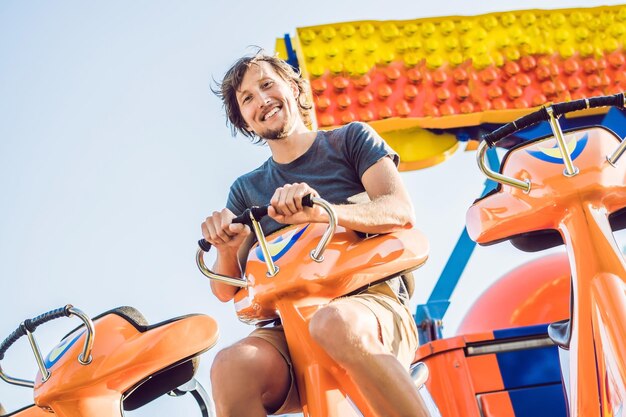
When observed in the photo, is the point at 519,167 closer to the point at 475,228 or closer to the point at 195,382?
the point at 475,228

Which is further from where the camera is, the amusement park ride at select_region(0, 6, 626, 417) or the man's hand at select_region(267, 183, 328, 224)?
the amusement park ride at select_region(0, 6, 626, 417)

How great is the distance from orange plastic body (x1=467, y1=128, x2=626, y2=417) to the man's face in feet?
1.74

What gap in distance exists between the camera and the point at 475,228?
2.14 m

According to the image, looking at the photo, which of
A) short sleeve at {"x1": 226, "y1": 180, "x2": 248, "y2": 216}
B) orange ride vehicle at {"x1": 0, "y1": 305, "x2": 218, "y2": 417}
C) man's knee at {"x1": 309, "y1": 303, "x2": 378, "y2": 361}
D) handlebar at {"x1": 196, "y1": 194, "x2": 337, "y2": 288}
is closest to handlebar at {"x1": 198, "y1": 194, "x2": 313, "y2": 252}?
handlebar at {"x1": 196, "y1": 194, "x2": 337, "y2": 288}

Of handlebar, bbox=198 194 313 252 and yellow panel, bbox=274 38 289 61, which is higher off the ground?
yellow panel, bbox=274 38 289 61

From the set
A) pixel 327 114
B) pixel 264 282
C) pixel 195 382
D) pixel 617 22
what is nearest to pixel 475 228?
pixel 264 282

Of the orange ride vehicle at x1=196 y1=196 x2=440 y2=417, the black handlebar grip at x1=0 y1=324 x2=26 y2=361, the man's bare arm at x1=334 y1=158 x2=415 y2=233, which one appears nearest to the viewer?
the orange ride vehicle at x1=196 y1=196 x2=440 y2=417

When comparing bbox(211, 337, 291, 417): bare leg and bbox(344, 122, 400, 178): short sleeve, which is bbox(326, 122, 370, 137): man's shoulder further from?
bbox(211, 337, 291, 417): bare leg

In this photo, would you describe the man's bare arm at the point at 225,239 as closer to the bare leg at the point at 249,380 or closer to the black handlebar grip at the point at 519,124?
the bare leg at the point at 249,380

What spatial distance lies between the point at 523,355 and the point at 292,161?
84cm

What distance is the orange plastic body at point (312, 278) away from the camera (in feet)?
5.37

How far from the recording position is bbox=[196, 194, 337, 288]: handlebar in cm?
163

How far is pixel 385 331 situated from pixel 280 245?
0.95 ft

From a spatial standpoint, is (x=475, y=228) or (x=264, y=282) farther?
(x=475, y=228)
